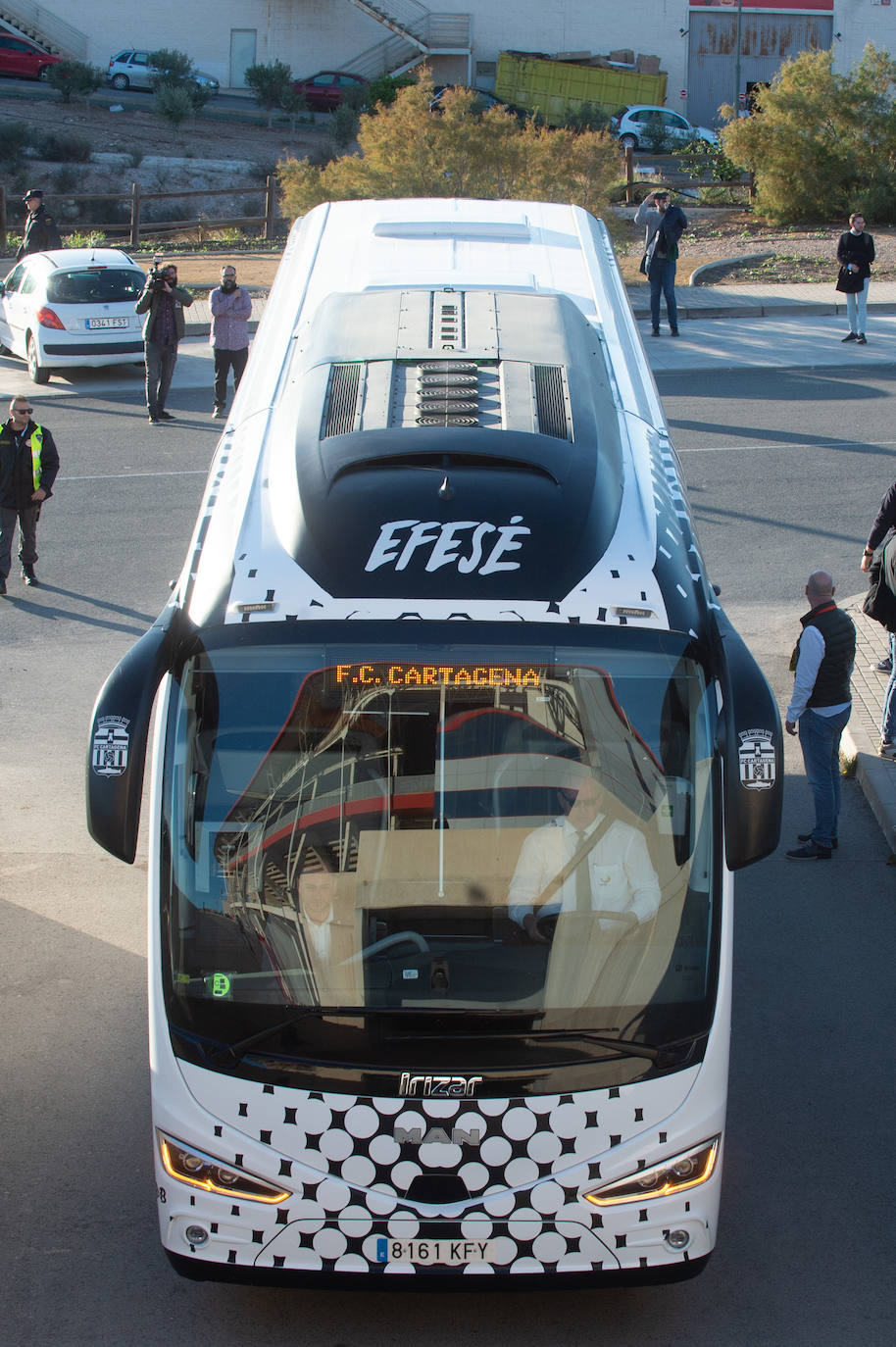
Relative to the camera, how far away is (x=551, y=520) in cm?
523

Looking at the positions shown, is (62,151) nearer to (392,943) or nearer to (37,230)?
(37,230)

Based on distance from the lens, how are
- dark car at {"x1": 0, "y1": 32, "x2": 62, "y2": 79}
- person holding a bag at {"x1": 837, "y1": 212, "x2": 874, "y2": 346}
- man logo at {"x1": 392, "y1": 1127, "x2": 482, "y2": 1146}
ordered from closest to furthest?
man logo at {"x1": 392, "y1": 1127, "x2": 482, "y2": 1146} < person holding a bag at {"x1": 837, "y1": 212, "x2": 874, "y2": 346} < dark car at {"x1": 0, "y1": 32, "x2": 62, "y2": 79}

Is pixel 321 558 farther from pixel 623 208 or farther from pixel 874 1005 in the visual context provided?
pixel 623 208

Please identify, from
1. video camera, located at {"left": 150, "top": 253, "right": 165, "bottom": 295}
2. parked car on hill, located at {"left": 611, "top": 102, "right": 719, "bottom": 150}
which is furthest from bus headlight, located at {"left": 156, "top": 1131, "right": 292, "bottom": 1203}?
parked car on hill, located at {"left": 611, "top": 102, "right": 719, "bottom": 150}

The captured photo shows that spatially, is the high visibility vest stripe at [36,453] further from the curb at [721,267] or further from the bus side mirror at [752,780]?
the curb at [721,267]

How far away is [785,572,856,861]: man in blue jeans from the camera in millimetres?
8172

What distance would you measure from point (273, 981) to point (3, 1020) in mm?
2818

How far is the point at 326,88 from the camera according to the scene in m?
61.6

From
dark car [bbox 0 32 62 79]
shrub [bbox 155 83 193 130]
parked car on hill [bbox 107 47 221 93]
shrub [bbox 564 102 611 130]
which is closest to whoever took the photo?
shrub [bbox 564 102 611 130]

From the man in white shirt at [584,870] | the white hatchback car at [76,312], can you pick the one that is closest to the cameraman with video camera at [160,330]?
the white hatchback car at [76,312]

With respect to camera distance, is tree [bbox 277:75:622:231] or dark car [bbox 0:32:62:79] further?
dark car [bbox 0:32:62:79]

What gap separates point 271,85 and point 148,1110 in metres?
61.5

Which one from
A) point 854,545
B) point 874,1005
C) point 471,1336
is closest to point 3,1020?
point 471,1336

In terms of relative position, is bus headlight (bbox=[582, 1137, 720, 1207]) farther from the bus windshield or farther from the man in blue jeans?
the man in blue jeans
